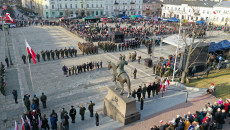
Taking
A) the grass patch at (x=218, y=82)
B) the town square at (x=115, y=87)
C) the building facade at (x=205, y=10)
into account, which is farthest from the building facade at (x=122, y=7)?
the grass patch at (x=218, y=82)

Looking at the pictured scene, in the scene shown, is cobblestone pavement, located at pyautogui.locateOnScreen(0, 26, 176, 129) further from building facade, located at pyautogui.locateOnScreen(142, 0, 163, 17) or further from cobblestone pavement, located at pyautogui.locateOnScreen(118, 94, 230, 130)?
building facade, located at pyautogui.locateOnScreen(142, 0, 163, 17)

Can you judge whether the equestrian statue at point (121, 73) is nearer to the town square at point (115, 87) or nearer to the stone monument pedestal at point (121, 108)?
the town square at point (115, 87)

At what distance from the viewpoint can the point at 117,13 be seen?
77938 millimetres

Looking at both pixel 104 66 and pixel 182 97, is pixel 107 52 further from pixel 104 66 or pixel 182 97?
pixel 182 97

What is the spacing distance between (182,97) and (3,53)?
2529 cm

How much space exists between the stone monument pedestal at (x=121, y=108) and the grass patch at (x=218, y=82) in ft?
25.6

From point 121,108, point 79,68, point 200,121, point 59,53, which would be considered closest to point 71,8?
point 59,53

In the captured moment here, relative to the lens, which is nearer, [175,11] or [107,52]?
[107,52]

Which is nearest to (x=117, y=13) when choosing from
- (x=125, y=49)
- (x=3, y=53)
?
(x=125, y=49)

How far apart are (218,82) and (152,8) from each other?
75.2 meters

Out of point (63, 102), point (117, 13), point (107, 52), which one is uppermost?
point (117, 13)

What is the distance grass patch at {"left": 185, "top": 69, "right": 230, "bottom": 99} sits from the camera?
14.8m

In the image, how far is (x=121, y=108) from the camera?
1098cm

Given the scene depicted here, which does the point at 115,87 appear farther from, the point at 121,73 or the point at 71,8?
the point at 71,8
